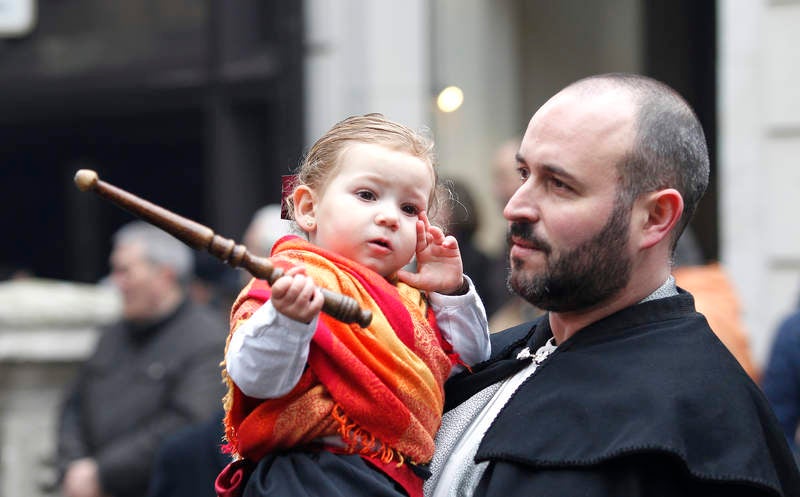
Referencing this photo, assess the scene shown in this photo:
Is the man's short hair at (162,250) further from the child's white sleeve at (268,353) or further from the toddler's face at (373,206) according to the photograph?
the child's white sleeve at (268,353)

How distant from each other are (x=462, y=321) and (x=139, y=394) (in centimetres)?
335

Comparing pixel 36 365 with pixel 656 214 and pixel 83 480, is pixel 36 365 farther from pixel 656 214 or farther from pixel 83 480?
pixel 656 214

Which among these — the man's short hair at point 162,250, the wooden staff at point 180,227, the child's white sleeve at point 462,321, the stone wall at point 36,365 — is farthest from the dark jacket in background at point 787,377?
the stone wall at point 36,365

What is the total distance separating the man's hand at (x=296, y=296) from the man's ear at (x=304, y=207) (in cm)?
56

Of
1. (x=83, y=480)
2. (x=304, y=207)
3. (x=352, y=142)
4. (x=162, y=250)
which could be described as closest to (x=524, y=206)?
(x=352, y=142)

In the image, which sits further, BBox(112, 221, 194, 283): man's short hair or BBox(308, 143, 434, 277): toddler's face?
BBox(112, 221, 194, 283): man's short hair

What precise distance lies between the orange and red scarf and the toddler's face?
5 centimetres

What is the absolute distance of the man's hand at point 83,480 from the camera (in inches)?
245

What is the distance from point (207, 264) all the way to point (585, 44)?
260 cm

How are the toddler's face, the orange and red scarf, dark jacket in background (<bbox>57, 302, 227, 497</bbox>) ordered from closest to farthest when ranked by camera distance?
the orange and red scarf → the toddler's face → dark jacket in background (<bbox>57, 302, 227, 497</bbox>)

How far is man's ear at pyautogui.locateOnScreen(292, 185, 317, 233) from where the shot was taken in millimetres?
3135

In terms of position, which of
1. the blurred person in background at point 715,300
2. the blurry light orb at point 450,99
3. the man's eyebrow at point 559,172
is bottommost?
the blurred person in background at point 715,300

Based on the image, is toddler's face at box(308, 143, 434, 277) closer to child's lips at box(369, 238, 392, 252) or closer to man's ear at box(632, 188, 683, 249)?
child's lips at box(369, 238, 392, 252)

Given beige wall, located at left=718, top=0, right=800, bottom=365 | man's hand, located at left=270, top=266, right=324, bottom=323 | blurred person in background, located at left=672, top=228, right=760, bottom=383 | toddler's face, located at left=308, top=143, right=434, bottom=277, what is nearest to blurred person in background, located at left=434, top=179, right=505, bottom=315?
blurred person in background, located at left=672, top=228, right=760, bottom=383
